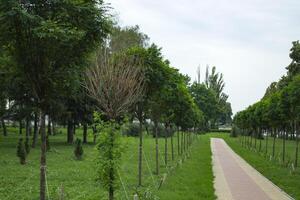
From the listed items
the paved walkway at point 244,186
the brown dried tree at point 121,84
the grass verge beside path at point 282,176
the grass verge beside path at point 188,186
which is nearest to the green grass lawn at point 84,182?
the grass verge beside path at point 188,186

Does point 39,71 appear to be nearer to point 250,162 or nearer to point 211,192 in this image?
point 211,192

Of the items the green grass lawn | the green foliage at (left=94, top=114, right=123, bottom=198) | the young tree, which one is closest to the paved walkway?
the green grass lawn

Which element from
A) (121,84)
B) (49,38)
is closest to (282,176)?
(121,84)

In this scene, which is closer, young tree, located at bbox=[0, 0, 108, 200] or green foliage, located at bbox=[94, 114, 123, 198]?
young tree, located at bbox=[0, 0, 108, 200]

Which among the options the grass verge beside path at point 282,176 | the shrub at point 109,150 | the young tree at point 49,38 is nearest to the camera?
the young tree at point 49,38

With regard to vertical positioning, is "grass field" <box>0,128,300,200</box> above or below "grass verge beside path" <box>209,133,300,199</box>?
above

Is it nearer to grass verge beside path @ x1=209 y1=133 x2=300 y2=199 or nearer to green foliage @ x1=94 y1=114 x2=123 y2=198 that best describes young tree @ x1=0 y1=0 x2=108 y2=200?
green foliage @ x1=94 y1=114 x2=123 y2=198

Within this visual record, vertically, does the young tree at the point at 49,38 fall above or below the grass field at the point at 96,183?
above

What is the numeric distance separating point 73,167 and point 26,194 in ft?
25.4

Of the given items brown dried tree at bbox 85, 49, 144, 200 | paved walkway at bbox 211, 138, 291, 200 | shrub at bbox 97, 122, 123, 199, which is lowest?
paved walkway at bbox 211, 138, 291, 200

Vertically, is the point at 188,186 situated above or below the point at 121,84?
below

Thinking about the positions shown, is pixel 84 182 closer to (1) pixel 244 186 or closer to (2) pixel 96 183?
(1) pixel 244 186

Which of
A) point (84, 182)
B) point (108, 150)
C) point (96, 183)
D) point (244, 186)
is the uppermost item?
point (108, 150)

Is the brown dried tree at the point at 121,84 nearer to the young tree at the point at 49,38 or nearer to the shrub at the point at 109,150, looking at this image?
the shrub at the point at 109,150
